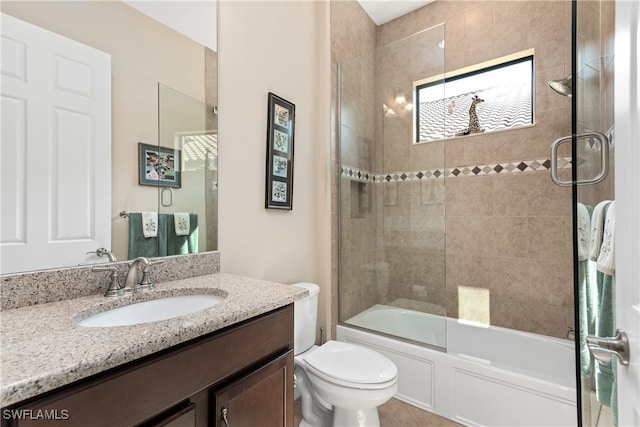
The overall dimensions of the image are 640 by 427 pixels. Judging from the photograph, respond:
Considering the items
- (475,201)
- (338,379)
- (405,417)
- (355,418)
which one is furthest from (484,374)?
(475,201)

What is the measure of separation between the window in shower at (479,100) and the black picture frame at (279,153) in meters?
1.01

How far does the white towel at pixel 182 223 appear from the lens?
4.19 feet

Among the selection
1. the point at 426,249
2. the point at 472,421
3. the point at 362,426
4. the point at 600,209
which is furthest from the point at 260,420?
the point at 426,249

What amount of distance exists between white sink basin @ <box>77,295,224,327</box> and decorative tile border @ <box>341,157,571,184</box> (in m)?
1.52

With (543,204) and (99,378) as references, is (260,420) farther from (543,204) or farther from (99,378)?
(543,204)

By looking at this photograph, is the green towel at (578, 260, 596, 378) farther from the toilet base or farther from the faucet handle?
the faucet handle

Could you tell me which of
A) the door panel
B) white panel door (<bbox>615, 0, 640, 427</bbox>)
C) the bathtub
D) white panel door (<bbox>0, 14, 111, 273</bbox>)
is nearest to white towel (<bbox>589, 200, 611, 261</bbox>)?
the door panel

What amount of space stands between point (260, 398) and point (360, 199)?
1734 mm

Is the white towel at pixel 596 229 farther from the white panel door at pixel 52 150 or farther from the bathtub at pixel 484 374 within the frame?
the white panel door at pixel 52 150

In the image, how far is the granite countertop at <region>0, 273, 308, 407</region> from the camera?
19.2 inches

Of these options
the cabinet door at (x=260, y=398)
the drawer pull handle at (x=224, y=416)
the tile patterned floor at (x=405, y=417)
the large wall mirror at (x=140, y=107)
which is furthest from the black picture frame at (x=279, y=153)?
the tile patterned floor at (x=405, y=417)

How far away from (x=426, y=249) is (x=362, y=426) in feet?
4.07

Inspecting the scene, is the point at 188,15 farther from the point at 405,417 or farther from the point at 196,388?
the point at 405,417

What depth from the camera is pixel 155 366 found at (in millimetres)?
635
